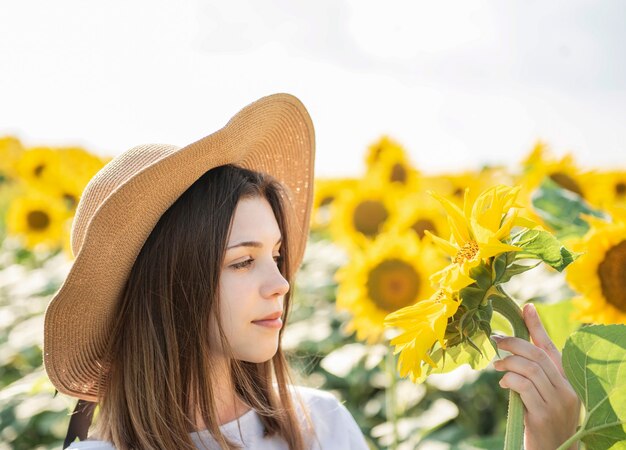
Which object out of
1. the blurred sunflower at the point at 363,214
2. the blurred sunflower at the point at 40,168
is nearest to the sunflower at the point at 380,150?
the blurred sunflower at the point at 363,214

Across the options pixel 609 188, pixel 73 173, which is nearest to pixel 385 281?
pixel 609 188

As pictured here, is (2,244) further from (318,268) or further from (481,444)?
(481,444)

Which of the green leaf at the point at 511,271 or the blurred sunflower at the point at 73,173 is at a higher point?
the blurred sunflower at the point at 73,173

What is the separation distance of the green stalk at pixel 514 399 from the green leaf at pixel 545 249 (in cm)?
6

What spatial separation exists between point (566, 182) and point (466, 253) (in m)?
2.52

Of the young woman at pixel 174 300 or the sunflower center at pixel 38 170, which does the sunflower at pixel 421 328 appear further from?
the sunflower center at pixel 38 170

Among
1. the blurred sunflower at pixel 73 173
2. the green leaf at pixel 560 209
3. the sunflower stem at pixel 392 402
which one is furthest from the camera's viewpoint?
the blurred sunflower at pixel 73 173

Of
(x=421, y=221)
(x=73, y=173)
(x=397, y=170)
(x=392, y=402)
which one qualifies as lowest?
(x=392, y=402)

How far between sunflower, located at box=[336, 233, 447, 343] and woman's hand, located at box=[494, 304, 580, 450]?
4.73ft

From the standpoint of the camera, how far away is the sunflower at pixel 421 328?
0.92m

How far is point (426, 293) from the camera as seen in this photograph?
2498mm

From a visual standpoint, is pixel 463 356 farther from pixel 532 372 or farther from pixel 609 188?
pixel 609 188

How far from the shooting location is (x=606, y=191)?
Result: 3738mm

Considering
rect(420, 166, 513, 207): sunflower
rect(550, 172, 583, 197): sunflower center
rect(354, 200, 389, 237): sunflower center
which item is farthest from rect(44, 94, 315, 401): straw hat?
rect(420, 166, 513, 207): sunflower
